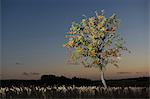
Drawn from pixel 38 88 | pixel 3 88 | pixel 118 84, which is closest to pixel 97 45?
pixel 118 84

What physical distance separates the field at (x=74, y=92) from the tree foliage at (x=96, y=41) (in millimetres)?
481

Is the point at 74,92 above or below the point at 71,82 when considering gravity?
below

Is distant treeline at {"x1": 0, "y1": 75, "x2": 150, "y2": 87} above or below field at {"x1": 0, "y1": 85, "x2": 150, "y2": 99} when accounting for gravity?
above

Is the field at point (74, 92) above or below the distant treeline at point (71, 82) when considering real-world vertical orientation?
below

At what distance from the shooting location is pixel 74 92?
6.40 m

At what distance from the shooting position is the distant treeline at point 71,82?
22.2 feet

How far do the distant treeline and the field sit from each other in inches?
10.9

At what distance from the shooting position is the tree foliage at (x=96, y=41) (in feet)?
21.6

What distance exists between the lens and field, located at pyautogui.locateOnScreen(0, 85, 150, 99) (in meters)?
6.20

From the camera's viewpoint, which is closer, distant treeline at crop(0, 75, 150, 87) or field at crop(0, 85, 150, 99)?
field at crop(0, 85, 150, 99)

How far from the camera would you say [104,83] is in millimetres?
6672

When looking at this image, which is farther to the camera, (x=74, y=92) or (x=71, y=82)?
(x=71, y=82)

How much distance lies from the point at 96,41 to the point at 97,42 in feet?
0.11

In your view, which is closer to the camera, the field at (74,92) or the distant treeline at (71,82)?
the field at (74,92)
